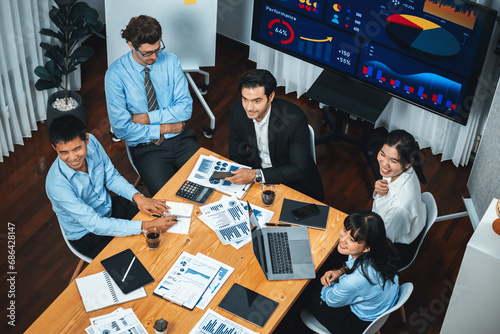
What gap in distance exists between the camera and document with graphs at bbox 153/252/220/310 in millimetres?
3012

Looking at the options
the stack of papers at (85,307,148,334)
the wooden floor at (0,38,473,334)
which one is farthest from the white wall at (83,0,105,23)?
the stack of papers at (85,307,148,334)

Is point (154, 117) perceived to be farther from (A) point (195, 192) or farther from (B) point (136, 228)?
(B) point (136, 228)

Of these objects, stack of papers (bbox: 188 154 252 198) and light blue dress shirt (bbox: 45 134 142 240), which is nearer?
light blue dress shirt (bbox: 45 134 142 240)

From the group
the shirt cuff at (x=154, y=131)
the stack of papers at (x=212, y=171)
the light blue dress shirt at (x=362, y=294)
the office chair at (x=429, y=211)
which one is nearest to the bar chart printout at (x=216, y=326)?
the light blue dress shirt at (x=362, y=294)

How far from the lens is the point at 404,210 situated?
3352 millimetres

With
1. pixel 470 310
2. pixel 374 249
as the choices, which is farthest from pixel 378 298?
pixel 470 310

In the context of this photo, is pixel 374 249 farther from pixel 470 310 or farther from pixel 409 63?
pixel 409 63

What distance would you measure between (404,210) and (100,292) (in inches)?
64.3

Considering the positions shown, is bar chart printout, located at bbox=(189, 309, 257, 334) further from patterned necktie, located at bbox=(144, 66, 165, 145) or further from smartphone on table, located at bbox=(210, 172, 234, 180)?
patterned necktie, located at bbox=(144, 66, 165, 145)

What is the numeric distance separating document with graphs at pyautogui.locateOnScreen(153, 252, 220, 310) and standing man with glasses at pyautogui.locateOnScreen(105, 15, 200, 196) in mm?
940

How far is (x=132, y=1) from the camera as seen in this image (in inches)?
184

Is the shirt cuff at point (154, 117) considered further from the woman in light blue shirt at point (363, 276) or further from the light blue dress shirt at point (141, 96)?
the woman in light blue shirt at point (363, 276)

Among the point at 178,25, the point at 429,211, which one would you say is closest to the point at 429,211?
the point at 429,211

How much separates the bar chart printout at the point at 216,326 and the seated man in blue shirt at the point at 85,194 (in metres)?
0.61
